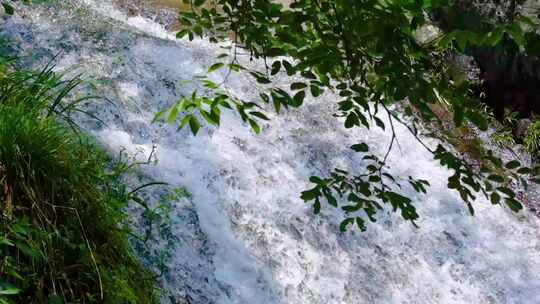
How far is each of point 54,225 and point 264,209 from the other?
2136 millimetres

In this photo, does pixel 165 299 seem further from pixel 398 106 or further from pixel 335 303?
pixel 398 106

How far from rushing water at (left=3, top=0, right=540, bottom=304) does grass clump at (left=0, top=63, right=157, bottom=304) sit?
69 centimetres

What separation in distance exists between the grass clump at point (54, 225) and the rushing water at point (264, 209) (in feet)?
2.25

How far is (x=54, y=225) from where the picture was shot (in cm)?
271

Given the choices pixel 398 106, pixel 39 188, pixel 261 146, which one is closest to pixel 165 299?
pixel 39 188

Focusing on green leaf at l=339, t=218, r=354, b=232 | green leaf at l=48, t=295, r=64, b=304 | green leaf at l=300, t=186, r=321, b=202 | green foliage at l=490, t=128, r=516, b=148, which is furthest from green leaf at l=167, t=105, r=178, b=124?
green foliage at l=490, t=128, r=516, b=148

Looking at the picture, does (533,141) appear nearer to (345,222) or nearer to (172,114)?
(345,222)

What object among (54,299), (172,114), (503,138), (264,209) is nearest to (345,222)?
(172,114)

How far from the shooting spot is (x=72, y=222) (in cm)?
278

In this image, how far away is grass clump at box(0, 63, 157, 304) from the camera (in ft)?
8.46

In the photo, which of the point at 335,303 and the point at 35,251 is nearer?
the point at 35,251

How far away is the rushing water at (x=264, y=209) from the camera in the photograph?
165 inches

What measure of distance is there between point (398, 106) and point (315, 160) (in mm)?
1551

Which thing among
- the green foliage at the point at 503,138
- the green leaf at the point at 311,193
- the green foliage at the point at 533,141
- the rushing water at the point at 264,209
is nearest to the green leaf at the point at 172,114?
the green leaf at the point at 311,193
